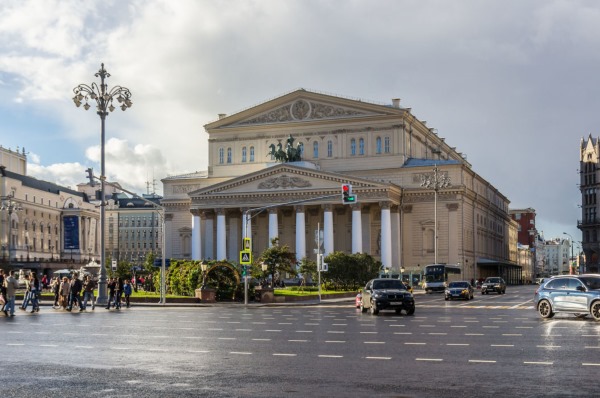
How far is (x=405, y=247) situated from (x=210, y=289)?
54153mm

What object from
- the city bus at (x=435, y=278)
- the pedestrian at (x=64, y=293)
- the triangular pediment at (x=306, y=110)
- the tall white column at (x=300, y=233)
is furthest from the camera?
the triangular pediment at (x=306, y=110)

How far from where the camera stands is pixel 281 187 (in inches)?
3994

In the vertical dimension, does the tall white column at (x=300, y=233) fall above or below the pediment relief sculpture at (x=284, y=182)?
below

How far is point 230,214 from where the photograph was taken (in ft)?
358

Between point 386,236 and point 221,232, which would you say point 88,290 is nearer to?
point 386,236

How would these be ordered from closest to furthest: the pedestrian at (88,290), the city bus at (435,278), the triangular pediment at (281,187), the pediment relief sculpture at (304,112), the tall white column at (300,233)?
the pedestrian at (88,290), the city bus at (435,278), the triangular pediment at (281,187), the tall white column at (300,233), the pediment relief sculpture at (304,112)

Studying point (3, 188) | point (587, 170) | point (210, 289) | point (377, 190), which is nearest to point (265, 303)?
point (210, 289)

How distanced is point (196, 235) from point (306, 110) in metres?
21.9

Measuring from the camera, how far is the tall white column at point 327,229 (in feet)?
325

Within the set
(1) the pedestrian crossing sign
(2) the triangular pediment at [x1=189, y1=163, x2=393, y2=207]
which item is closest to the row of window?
(2) the triangular pediment at [x1=189, y1=163, x2=393, y2=207]

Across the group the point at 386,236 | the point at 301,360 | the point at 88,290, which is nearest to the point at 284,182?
the point at 386,236

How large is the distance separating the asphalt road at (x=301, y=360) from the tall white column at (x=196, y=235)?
3051 inches

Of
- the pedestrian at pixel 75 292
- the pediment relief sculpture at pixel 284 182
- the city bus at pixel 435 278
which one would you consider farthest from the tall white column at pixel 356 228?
the pedestrian at pixel 75 292

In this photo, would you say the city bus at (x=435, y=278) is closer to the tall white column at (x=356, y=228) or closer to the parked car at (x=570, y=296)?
the tall white column at (x=356, y=228)
